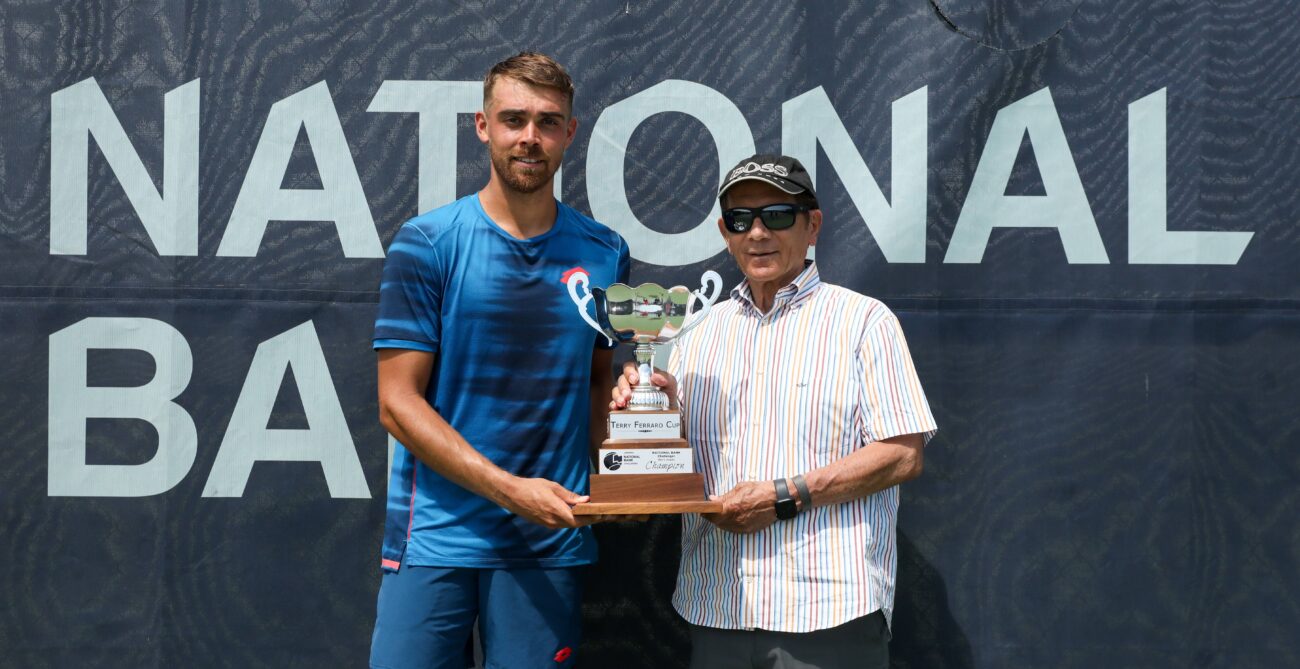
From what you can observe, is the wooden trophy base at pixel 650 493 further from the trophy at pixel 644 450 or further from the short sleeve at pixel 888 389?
the short sleeve at pixel 888 389

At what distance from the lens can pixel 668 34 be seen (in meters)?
3.01

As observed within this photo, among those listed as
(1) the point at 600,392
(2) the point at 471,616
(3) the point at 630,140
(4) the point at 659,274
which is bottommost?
Answer: (2) the point at 471,616

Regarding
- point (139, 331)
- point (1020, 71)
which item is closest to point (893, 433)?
point (1020, 71)

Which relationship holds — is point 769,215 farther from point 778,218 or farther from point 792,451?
point 792,451

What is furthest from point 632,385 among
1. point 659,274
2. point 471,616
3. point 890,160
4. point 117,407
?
point 117,407

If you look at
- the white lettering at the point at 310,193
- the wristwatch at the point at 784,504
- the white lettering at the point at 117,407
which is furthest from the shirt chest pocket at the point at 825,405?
the white lettering at the point at 117,407

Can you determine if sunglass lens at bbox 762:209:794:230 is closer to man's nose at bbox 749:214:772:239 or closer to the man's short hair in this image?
man's nose at bbox 749:214:772:239

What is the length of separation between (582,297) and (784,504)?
25.4 inches

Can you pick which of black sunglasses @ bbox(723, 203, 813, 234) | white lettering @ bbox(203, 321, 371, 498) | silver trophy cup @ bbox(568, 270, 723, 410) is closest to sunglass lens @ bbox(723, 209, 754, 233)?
black sunglasses @ bbox(723, 203, 813, 234)

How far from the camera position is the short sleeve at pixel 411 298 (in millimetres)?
2348

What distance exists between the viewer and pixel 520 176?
7.80 ft

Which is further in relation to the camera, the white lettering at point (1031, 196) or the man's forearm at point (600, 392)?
the white lettering at point (1031, 196)

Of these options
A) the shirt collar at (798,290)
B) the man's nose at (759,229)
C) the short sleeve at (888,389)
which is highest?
the man's nose at (759,229)

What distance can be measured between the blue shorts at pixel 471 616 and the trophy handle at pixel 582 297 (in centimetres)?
56
